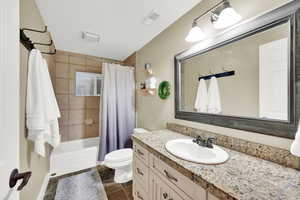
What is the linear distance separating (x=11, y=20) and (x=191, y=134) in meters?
1.48

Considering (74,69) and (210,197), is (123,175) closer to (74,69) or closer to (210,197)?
(210,197)

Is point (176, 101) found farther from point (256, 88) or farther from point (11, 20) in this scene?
point (11, 20)

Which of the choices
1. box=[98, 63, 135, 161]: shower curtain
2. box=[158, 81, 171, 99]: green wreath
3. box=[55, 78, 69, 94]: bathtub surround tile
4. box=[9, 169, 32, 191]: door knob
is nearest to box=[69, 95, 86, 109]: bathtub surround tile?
box=[55, 78, 69, 94]: bathtub surround tile

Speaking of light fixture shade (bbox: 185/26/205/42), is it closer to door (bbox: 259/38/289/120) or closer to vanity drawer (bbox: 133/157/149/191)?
door (bbox: 259/38/289/120)

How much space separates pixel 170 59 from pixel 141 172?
4.53 ft

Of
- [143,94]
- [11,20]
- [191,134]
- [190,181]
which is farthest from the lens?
[143,94]

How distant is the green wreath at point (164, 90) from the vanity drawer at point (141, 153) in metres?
0.77

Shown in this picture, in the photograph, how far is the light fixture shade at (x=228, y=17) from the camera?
3.15 feet

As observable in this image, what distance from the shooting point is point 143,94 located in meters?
2.37

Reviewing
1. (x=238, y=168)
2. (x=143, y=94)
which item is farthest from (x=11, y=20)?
(x=143, y=94)

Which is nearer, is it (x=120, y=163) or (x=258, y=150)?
(x=258, y=150)

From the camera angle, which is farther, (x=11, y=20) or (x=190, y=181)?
(x=190, y=181)

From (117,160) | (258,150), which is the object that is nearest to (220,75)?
(258,150)

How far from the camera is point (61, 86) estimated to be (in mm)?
2453
